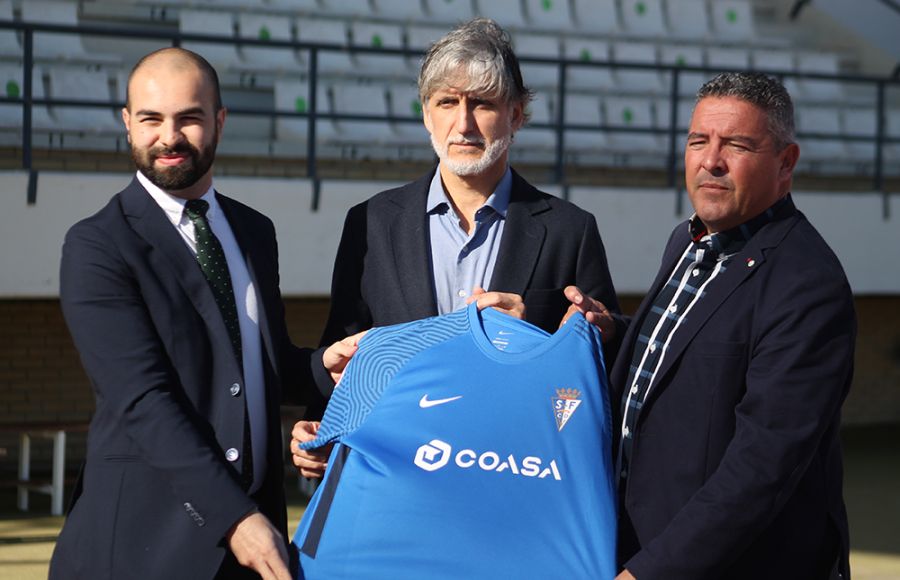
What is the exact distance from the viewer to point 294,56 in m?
9.35

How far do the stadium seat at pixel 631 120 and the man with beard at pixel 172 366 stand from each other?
7661 millimetres

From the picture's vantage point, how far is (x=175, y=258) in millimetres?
2131

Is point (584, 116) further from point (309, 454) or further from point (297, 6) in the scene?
point (309, 454)

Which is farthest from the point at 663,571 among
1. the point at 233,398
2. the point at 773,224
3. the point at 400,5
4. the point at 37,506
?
the point at 400,5

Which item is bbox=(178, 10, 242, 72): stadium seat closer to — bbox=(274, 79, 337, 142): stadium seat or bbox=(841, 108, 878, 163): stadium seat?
bbox=(274, 79, 337, 142): stadium seat

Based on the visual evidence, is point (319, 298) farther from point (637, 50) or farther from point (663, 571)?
point (663, 571)

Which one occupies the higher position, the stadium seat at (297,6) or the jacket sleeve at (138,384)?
the stadium seat at (297,6)

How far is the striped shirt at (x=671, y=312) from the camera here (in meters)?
2.13

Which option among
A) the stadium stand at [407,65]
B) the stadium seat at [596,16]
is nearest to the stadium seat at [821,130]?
the stadium stand at [407,65]

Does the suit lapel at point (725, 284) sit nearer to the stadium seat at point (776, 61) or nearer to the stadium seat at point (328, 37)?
the stadium seat at point (328, 37)

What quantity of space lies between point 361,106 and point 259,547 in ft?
24.1

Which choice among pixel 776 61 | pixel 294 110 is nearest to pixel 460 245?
pixel 294 110

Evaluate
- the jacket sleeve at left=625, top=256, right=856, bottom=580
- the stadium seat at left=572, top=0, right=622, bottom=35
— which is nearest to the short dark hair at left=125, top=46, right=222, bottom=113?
the jacket sleeve at left=625, top=256, right=856, bottom=580

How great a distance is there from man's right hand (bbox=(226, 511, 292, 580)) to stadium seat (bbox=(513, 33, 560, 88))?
8119 mm
